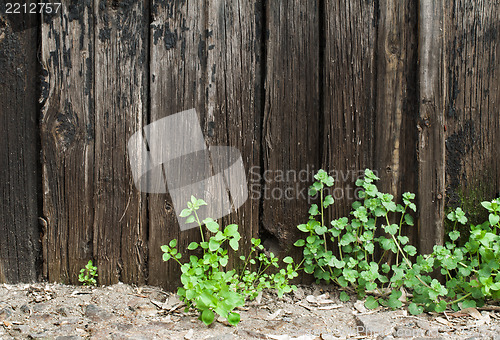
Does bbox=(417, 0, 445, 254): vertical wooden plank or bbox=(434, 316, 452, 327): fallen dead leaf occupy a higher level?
bbox=(417, 0, 445, 254): vertical wooden plank

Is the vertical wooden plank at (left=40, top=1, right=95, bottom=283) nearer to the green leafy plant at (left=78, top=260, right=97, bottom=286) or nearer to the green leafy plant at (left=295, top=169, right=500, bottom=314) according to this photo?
the green leafy plant at (left=78, top=260, right=97, bottom=286)

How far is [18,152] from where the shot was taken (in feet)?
7.75

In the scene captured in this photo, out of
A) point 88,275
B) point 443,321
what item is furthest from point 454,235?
point 88,275

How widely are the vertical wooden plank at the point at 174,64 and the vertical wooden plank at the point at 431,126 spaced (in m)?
1.25

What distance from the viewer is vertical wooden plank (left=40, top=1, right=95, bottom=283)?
2305 mm

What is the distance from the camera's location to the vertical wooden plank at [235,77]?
2.31 meters

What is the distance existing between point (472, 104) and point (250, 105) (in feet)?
4.23

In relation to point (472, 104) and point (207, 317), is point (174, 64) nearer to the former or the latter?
point (207, 317)

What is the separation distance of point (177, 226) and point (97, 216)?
478mm

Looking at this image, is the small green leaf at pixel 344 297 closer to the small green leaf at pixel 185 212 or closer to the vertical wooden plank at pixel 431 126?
the vertical wooden plank at pixel 431 126

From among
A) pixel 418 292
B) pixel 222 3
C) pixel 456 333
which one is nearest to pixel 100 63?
pixel 222 3

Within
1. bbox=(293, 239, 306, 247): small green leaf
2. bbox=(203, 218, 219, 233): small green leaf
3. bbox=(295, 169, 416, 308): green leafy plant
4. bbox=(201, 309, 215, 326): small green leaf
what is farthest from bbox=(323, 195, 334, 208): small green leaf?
bbox=(201, 309, 215, 326): small green leaf

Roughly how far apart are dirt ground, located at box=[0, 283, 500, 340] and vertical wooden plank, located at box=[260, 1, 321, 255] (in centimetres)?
40

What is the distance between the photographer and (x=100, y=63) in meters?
2.31
